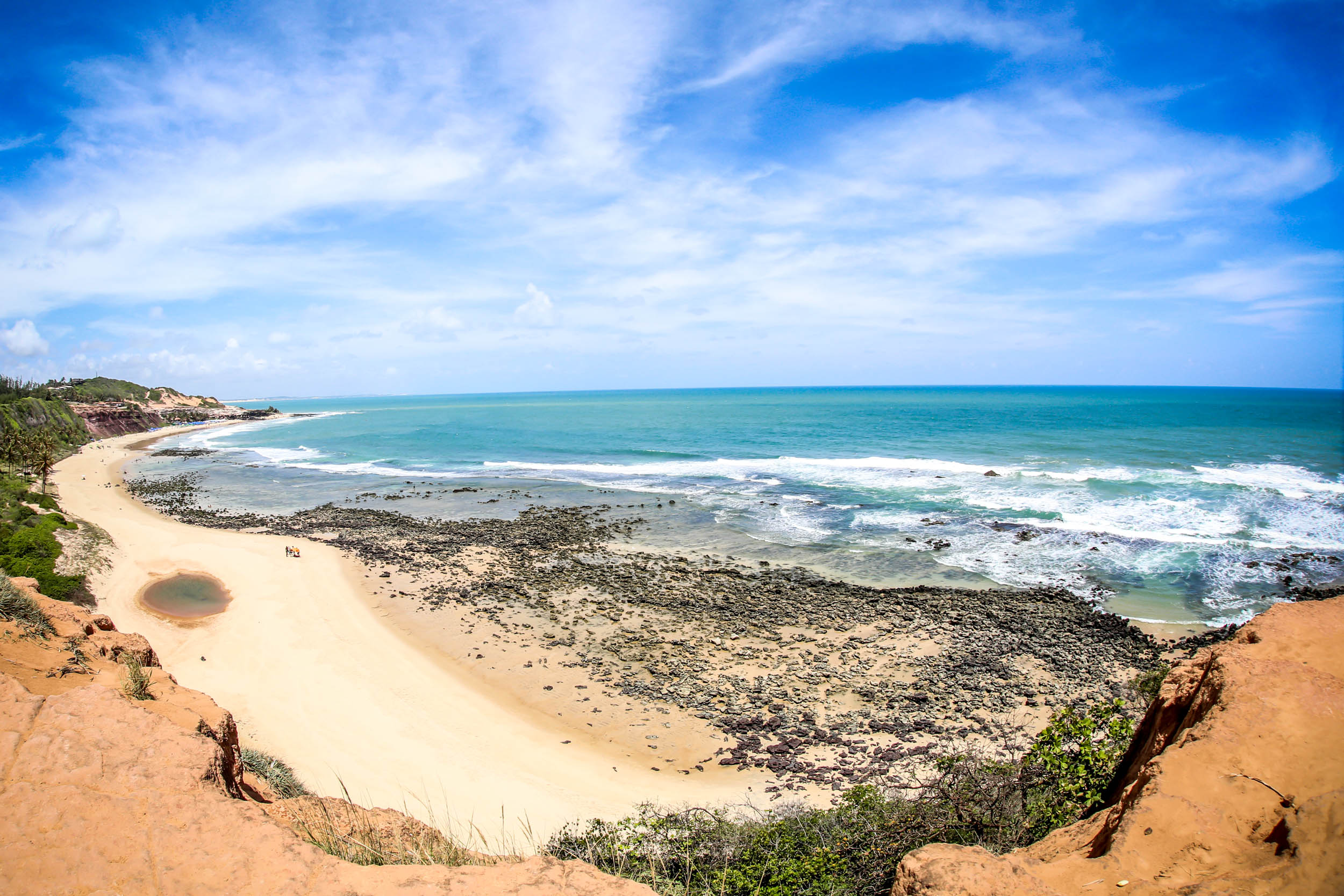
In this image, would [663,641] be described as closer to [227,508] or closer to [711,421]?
[227,508]

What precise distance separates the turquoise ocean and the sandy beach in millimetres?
12788

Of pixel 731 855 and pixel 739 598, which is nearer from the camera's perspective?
pixel 731 855

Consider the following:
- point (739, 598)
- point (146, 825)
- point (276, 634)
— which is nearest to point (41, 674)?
point (146, 825)

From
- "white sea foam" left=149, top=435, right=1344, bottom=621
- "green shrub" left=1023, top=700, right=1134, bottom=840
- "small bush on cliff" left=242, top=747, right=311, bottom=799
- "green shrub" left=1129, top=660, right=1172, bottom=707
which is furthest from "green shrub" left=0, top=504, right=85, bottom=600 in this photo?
"green shrub" left=1129, top=660, right=1172, bottom=707

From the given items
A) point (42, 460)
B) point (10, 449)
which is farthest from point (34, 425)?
point (42, 460)

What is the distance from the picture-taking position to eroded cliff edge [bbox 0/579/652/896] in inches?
168

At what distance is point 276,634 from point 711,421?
266 ft

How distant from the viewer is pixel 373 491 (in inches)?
1634

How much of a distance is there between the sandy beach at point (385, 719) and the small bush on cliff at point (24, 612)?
201 inches

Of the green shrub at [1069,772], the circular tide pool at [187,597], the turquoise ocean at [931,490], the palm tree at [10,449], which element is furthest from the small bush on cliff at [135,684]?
the palm tree at [10,449]

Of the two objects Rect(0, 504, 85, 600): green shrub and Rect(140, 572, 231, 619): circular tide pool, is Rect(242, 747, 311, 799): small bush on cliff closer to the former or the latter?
Rect(0, 504, 85, 600): green shrub

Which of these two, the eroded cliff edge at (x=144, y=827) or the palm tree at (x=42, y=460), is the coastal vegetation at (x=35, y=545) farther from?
the eroded cliff edge at (x=144, y=827)

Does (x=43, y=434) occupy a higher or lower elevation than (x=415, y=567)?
higher

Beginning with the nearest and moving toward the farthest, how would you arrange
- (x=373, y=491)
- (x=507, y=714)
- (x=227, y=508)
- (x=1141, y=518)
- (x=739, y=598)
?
(x=507, y=714) → (x=739, y=598) → (x=1141, y=518) → (x=227, y=508) → (x=373, y=491)
